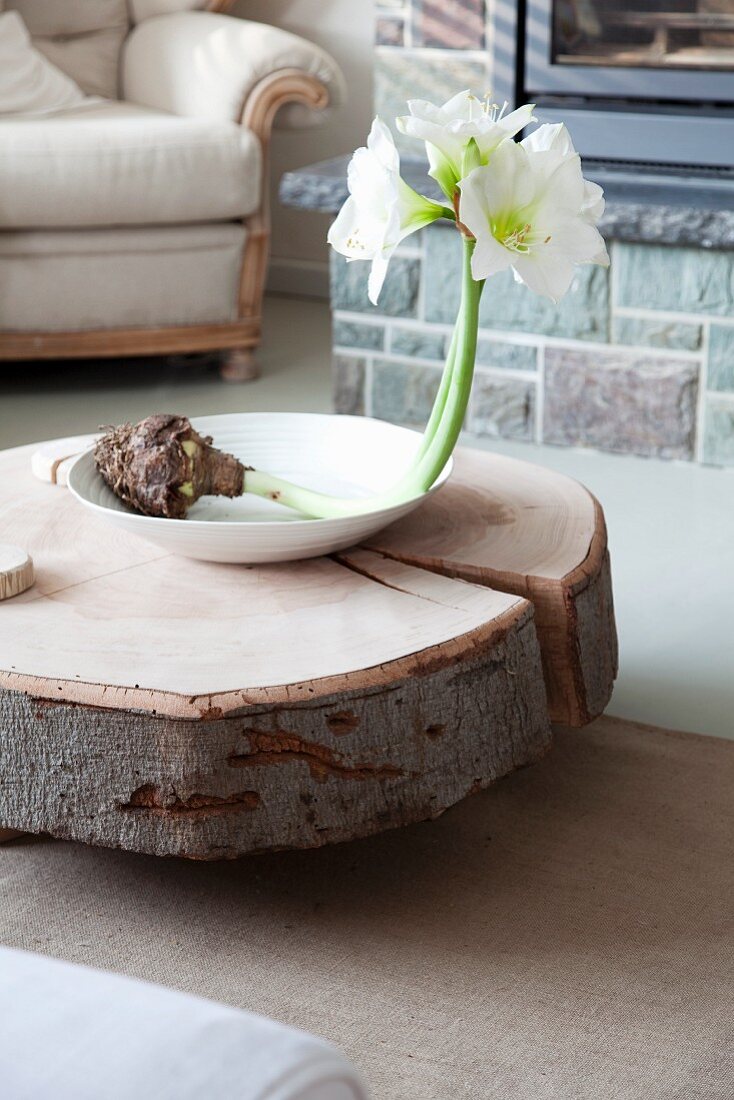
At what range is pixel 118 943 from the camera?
48.2 inches

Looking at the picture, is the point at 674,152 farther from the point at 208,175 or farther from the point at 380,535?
the point at 380,535

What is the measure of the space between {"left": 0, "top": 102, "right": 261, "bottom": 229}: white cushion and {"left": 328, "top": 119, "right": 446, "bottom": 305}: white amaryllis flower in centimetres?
174

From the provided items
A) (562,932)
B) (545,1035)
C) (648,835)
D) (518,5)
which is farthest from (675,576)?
(518,5)

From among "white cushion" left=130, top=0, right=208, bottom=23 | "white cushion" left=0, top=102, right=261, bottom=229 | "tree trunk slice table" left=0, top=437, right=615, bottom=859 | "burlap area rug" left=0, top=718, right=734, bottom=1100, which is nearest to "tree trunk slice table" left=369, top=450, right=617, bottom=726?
"tree trunk slice table" left=0, top=437, right=615, bottom=859

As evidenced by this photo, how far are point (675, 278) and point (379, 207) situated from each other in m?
1.47

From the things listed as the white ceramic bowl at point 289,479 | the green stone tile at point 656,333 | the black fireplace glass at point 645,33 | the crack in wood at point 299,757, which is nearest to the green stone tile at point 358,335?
the green stone tile at point 656,333

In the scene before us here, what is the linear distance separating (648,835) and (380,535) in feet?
1.36

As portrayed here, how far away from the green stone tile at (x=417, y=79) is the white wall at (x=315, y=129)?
85cm

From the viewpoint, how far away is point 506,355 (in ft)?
8.97

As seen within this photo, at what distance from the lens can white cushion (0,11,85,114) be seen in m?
3.08

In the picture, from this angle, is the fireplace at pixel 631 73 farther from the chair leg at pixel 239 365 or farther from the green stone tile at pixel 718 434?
Result: the chair leg at pixel 239 365

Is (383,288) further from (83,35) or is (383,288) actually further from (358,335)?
(83,35)

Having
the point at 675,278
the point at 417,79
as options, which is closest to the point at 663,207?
the point at 675,278

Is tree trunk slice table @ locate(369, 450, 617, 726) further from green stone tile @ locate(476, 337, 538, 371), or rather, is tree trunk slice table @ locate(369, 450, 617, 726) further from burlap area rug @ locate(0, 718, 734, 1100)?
green stone tile @ locate(476, 337, 538, 371)
